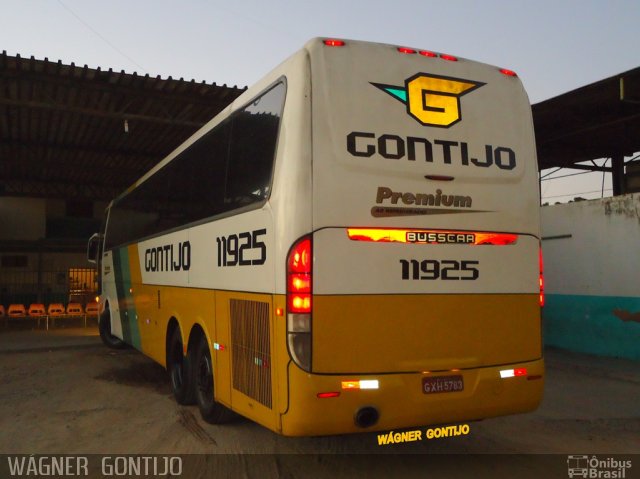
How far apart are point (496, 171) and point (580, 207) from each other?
296 inches

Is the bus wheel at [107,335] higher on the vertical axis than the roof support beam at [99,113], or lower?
lower

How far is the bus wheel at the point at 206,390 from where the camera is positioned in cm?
622

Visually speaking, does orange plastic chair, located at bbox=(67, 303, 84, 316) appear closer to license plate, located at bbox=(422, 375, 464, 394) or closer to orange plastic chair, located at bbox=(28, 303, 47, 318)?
orange plastic chair, located at bbox=(28, 303, 47, 318)

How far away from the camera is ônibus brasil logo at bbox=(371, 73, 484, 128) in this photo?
4766 millimetres

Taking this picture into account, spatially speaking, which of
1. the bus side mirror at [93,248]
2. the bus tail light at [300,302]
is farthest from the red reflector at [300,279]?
the bus side mirror at [93,248]

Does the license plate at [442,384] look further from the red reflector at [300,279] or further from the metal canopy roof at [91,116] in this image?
the metal canopy roof at [91,116]

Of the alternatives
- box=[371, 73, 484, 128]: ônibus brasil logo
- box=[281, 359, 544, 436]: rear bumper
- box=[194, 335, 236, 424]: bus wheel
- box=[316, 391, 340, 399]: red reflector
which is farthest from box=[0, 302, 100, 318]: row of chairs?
box=[371, 73, 484, 128]: ônibus brasil logo

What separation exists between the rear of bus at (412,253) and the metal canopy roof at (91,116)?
9060mm

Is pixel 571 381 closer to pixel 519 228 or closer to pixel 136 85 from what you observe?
pixel 519 228

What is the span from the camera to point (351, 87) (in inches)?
181

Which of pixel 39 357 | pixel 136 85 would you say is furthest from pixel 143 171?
pixel 39 357

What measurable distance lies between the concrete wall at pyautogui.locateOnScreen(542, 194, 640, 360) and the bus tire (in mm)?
8028

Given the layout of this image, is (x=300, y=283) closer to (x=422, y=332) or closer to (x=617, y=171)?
(x=422, y=332)

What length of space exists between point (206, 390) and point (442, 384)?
2.97m
